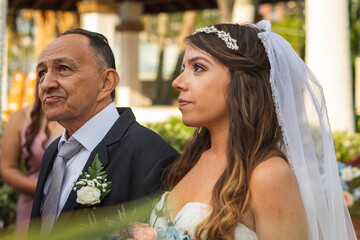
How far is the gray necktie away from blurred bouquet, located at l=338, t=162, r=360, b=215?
3.14 meters

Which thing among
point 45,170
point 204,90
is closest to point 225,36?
point 204,90

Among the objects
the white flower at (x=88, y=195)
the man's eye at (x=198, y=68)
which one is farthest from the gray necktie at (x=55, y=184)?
the man's eye at (x=198, y=68)

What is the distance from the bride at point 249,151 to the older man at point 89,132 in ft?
0.59

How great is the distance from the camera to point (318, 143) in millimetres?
2783

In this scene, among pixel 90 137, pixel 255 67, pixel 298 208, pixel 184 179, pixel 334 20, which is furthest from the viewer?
pixel 334 20

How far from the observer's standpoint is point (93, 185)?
2609 mm

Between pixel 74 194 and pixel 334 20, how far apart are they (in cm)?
690

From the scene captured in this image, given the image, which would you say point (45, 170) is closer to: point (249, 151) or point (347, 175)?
point (249, 151)

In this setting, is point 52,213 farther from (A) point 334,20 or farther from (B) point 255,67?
(A) point 334,20

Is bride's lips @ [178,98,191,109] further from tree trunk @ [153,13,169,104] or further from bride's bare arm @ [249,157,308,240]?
tree trunk @ [153,13,169,104]

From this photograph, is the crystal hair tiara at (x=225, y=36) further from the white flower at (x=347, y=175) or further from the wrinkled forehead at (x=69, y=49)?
the white flower at (x=347, y=175)

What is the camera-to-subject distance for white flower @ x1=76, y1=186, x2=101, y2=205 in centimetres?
258

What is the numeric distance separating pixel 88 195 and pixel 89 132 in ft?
1.41

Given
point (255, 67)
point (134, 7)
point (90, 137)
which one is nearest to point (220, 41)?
point (255, 67)
